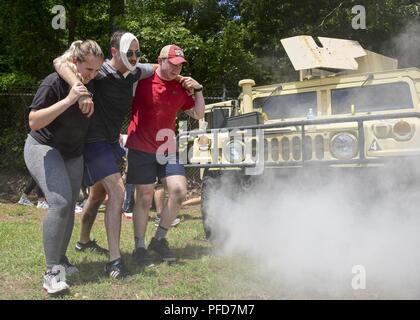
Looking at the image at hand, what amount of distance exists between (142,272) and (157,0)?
969 cm

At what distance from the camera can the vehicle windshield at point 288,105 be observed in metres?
6.02

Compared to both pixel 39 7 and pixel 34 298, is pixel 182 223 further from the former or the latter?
pixel 39 7

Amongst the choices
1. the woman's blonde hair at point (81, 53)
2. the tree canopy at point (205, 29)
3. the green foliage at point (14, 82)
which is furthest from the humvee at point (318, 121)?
the green foliage at point (14, 82)

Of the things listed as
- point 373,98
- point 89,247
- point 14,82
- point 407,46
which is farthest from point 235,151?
point 407,46

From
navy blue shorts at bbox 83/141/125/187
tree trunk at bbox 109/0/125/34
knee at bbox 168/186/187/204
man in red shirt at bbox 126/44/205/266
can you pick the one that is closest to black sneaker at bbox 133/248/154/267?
man in red shirt at bbox 126/44/205/266

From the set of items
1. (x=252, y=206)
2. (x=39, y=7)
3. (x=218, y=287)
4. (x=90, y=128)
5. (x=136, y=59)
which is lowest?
(x=218, y=287)

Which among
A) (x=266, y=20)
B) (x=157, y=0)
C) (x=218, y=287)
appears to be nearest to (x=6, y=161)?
(x=157, y=0)

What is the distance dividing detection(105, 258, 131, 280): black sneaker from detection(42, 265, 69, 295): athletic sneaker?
0.40m

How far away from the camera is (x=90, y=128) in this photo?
3.94 metres

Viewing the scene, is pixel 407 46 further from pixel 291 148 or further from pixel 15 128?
pixel 15 128

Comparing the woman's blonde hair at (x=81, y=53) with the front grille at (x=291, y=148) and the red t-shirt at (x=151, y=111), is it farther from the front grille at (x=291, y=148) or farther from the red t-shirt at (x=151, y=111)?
the front grille at (x=291, y=148)

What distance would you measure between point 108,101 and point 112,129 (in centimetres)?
21

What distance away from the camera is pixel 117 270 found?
3723mm

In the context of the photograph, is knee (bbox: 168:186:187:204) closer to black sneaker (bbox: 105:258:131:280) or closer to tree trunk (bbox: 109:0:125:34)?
black sneaker (bbox: 105:258:131:280)
